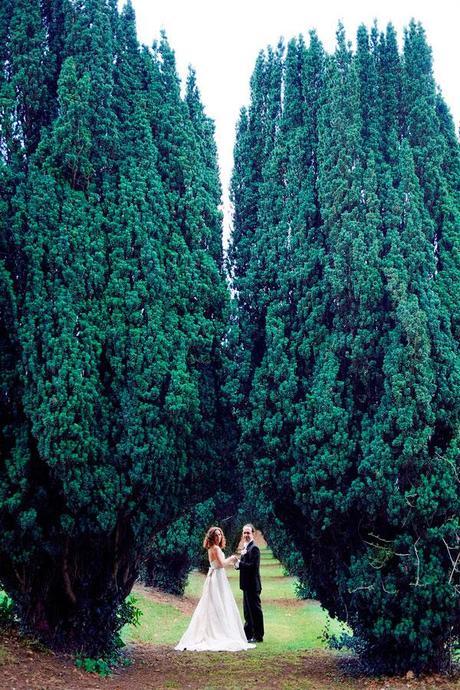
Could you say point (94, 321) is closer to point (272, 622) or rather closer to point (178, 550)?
point (272, 622)

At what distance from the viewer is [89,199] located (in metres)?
8.62

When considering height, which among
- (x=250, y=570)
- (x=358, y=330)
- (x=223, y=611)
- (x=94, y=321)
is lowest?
(x=223, y=611)

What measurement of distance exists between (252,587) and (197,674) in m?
1.97

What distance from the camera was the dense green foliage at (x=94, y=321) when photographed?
25.5 feet

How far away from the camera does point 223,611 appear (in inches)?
392

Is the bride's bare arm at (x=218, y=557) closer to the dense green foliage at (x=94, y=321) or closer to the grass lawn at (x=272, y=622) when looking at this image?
the grass lawn at (x=272, y=622)

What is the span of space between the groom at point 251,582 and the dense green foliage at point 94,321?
6.17 feet

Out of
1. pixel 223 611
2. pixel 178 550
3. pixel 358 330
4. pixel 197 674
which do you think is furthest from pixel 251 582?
pixel 178 550

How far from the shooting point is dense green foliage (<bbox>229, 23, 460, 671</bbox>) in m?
7.66

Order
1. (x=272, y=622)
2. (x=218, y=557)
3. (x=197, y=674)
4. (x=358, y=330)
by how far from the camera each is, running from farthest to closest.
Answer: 1. (x=272, y=622)
2. (x=218, y=557)
3. (x=197, y=674)
4. (x=358, y=330)

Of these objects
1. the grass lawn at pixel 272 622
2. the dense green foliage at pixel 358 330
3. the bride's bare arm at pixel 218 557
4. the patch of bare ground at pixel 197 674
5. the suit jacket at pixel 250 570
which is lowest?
the grass lawn at pixel 272 622

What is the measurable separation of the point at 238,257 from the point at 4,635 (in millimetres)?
5319

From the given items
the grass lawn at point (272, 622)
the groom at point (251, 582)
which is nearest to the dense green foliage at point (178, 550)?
the grass lawn at point (272, 622)

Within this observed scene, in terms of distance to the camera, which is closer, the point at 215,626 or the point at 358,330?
the point at 358,330
